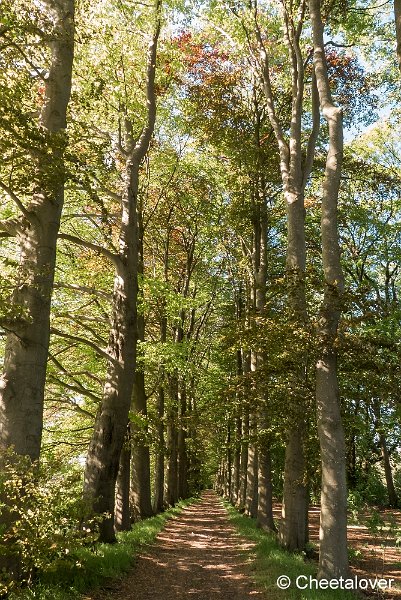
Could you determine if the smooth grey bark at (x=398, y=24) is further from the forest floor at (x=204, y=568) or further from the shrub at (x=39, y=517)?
the forest floor at (x=204, y=568)

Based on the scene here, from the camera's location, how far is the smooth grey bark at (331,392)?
7590 millimetres

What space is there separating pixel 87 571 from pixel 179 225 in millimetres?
15654

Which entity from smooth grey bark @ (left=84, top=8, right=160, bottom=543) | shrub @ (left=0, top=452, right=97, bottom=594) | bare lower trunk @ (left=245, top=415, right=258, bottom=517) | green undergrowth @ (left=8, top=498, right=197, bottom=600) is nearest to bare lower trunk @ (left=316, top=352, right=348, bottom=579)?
green undergrowth @ (left=8, top=498, right=197, bottom=600)

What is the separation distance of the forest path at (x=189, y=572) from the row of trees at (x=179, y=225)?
50.6 inches

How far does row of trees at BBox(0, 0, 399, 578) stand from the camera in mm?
6629

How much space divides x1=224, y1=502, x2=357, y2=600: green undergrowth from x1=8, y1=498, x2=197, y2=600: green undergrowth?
8.40 feet

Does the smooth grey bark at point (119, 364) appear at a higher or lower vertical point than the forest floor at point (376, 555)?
higher

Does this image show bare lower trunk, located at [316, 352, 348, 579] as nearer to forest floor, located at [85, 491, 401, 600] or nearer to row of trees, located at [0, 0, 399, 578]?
row of trees, located at [0, 0, 399, 578]

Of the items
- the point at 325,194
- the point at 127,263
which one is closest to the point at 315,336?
the point at 325,194

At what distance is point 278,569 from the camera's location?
8.68 meters

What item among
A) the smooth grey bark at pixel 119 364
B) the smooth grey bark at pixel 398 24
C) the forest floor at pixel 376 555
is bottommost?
the forest floor at pixel 376 555

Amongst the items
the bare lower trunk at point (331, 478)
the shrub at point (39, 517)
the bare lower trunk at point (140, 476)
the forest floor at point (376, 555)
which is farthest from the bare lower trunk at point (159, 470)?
the shrub at point (39, 517)

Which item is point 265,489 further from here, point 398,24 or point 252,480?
point 398,24

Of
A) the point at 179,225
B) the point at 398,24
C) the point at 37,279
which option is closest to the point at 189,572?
the point at 37,279
